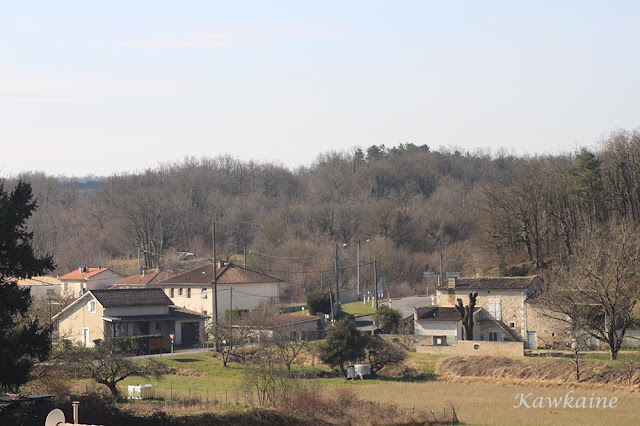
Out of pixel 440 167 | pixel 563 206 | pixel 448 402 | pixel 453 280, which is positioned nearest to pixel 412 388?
pixel 448 402

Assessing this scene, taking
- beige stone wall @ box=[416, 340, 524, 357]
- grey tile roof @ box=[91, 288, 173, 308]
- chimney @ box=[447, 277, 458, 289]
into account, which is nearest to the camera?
beige stone wall @ box=[416, 340, 524, 357]

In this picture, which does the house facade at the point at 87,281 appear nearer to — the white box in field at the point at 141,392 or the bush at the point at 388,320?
the bush at the point at 388,320

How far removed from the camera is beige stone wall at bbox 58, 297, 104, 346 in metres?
56.3

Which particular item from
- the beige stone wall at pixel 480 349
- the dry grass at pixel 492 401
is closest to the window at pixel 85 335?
the beige stone wall at pixel 480 349

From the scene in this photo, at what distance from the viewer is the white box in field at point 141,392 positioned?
1503 inches

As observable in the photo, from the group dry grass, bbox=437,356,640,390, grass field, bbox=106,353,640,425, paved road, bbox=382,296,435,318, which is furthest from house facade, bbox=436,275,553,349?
dry grass, bbox=437,356,640,390

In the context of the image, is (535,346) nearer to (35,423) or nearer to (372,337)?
(372,337)

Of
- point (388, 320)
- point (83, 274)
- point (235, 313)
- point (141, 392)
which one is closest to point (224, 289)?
point (235, 313)

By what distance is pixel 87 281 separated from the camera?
7750 centimetres

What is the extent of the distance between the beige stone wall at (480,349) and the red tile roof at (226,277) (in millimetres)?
19202

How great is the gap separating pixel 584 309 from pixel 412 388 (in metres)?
11.1

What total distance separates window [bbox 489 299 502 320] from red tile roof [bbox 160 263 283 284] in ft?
62.1

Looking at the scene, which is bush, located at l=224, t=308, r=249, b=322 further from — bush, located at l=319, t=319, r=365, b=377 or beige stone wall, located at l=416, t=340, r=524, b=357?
beige stone wall, located at l=416, t=340, r=524, b=357

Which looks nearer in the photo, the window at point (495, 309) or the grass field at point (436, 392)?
the grass field at point (436, 392)
